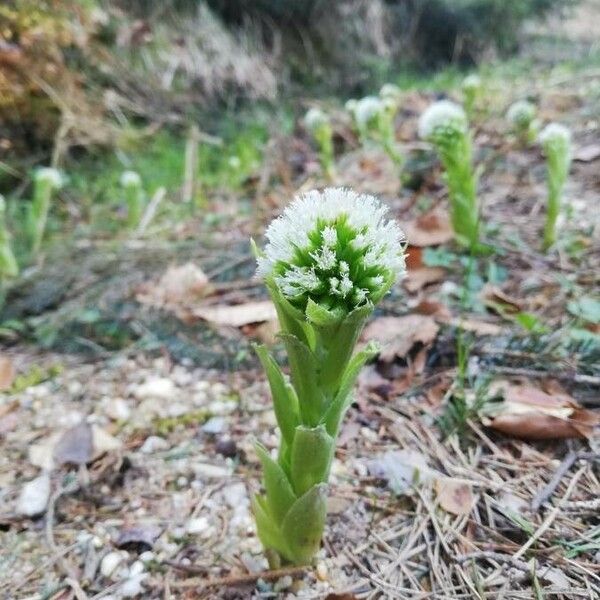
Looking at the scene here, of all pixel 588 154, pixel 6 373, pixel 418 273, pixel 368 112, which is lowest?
pixel 6 373

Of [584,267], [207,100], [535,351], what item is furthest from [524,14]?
[535,351]

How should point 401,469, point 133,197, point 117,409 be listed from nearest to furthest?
point 401,469
point 117,409
point 133,197

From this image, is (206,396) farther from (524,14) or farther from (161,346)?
(524,14)

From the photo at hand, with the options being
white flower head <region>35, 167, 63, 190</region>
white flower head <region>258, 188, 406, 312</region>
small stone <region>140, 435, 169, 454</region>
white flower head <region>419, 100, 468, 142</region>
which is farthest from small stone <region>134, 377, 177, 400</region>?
white flower head <region>35, 167, 63, 190</region>

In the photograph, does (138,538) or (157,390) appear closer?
(138,538)

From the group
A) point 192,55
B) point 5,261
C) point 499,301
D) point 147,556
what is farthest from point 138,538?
point 192,55

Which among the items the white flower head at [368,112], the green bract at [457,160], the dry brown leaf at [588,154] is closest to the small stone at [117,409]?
the green bract at [457,160]

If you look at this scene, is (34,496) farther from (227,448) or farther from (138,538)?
(227,448)
